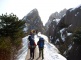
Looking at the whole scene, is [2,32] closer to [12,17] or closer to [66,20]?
[12,17]

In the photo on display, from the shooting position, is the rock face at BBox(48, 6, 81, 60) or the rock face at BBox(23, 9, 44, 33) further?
the rock face at BBox(23, 9, 44, 33)

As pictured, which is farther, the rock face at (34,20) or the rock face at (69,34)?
the rock face at (34,20)

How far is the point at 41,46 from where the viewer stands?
17.7 meters

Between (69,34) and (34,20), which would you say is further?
(34,20)

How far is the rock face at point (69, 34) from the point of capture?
161 ft

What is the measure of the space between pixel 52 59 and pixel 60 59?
83 centimetres

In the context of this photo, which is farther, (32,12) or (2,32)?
(32,12)

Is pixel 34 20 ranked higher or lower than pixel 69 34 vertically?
higher

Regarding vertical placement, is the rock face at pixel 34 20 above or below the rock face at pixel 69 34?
above

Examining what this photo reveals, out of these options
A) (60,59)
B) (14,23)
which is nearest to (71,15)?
(14,23)

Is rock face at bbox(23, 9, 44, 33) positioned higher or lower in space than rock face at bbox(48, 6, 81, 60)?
higher

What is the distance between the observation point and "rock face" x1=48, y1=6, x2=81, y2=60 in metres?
49.0

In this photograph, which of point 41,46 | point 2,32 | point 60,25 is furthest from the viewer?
point 60,25

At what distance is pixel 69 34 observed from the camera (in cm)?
5969
